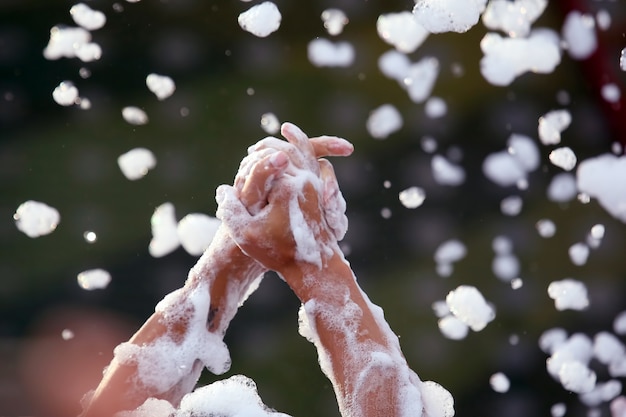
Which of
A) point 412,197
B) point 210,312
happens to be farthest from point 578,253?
point 210,312

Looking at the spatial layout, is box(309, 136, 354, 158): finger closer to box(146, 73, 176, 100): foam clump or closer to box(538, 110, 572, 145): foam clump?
box(146, 73, 176, 100): foam clump

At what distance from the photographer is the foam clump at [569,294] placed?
7.55 ft

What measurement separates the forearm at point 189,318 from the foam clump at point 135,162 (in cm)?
111

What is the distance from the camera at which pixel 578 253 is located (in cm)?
232

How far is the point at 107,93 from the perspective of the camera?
7.10ft

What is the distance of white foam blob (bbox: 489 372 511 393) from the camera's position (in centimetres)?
229

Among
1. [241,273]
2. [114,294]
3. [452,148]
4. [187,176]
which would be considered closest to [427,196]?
[452,148]

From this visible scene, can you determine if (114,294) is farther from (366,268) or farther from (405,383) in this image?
(405,383)

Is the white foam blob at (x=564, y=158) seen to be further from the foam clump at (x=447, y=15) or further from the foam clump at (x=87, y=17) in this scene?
the foam clump at (x=87, y=17)

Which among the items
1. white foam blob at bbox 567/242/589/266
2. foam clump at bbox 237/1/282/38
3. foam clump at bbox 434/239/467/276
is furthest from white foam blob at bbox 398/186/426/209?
foam clump at bbox 237/1/282/38

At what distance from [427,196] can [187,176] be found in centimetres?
80

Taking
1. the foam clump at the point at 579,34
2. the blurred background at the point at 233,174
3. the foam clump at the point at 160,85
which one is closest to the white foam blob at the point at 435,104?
the blurred background at the point at 233,174

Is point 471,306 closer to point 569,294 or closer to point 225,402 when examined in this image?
point 569,294

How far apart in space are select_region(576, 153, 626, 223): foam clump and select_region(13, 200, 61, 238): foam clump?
1.77m
